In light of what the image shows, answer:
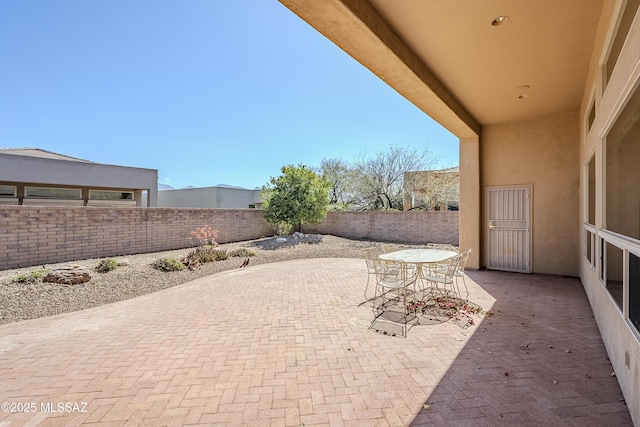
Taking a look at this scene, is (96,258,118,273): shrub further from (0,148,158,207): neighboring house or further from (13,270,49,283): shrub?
(0,148,158,207): neighboring house

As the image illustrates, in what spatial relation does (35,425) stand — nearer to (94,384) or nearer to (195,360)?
(94,384)

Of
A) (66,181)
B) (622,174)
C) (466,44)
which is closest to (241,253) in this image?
(466,44)

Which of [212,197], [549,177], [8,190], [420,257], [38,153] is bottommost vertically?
[420,257]

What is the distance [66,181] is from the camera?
15586mm

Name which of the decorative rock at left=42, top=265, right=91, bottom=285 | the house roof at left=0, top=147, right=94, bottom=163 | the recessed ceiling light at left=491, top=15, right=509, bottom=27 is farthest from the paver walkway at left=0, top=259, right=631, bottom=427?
the house roof at left=0, top=147, right=94, bottom=163

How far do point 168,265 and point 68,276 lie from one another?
1979mm

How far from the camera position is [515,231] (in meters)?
6.89

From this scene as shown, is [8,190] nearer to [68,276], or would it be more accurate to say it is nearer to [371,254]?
[68,276]

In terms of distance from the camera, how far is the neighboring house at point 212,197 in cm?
2693

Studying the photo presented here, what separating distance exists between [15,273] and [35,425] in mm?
6119

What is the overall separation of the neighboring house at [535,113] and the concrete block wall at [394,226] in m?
5.02

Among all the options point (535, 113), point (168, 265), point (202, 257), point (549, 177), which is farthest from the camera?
point (202, 257)

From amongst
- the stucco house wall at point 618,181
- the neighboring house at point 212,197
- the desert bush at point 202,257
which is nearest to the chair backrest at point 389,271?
the stucco house wall at point 618,181

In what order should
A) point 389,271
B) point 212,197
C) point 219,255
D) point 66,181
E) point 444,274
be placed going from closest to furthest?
point 444,274, point 389,271, point 219,255, point 66,181, point 212,197
